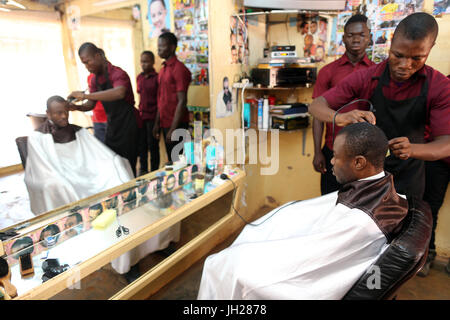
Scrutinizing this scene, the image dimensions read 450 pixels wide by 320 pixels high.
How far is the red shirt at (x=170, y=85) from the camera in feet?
5.98

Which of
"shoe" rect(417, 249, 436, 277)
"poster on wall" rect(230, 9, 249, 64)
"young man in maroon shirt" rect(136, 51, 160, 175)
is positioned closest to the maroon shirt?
"young man in maroon shirt" rect(136, 51, 160, 175)

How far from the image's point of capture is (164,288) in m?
2.08

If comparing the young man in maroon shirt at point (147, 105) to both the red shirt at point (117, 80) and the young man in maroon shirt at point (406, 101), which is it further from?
the young man in maroon shirt at point (406, 101)

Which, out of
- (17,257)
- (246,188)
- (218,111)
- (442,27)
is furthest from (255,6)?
(17,257)

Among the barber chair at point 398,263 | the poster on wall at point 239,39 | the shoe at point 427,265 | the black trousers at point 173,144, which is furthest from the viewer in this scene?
the poster on wall at point 239,39

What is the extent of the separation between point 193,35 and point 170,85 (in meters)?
0.40

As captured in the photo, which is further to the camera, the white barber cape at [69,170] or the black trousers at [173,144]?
the black trousers at [173,144]

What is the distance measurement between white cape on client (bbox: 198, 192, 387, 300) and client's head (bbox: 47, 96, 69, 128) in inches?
38.4

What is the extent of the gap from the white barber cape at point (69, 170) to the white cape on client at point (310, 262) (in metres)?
0.79

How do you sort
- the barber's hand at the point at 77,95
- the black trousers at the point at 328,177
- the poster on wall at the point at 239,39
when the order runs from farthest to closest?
1. the poster on wall at the point at 239,39
2. the black trousers at the point at 328,177
3. the barber's hand at the point at 77,95

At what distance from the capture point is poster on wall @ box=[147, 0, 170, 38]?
1.69 metres

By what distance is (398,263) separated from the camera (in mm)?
963

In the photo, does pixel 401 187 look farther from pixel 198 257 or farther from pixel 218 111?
pixel 198 257

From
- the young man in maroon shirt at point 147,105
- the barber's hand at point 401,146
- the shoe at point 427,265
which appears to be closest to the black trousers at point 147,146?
the young man in maroon shirt at point 147,105
